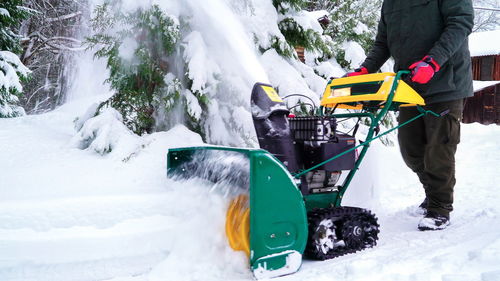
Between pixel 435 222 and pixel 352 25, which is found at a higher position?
pixel 352 25

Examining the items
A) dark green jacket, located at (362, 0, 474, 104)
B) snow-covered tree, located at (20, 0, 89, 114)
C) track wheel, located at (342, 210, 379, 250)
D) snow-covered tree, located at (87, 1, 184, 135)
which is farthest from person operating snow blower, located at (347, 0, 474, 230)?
snow-covered tree, located at (20, 0, 89, 114)

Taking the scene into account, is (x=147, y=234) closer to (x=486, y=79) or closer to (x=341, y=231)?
(x=341, y=231)

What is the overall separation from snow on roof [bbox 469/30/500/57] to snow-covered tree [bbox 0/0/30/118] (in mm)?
23888

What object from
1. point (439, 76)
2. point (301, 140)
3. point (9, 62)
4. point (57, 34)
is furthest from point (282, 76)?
point (57, 34)

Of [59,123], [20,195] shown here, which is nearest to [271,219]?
[20,195]

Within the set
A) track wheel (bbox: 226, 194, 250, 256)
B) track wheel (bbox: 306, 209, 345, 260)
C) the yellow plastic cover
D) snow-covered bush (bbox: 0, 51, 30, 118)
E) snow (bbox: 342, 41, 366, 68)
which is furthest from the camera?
snow (bbox: 342, 41, 366, 68)

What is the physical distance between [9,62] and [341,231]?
621 cm

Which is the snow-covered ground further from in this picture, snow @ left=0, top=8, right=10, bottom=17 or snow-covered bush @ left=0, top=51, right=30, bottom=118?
snow @ left=0, top=8, right=10, bottom=17

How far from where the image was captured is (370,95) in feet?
8.61

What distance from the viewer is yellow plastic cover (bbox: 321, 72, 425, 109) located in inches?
102

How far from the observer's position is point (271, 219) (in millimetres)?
2219

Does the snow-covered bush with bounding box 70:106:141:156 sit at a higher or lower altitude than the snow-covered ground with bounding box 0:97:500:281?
higher

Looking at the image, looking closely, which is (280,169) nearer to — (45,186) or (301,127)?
(301,127)

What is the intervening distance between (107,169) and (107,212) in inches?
40.1
